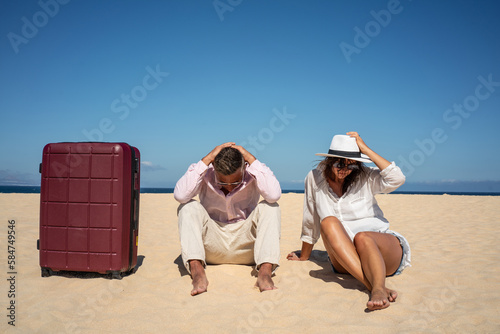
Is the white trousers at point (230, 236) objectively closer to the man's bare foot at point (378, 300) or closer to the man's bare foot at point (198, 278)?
the man's bare foot at point (198, 278)

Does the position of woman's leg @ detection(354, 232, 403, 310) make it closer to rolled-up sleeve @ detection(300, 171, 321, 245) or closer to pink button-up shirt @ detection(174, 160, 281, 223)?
rolled-up sleeve @ detection(300, 171, 321, 245)

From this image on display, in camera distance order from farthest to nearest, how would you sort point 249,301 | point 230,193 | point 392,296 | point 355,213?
point 230,193, point 355,213, point 249,301, point 392,296

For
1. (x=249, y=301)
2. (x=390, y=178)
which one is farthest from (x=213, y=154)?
(x=390, y=178)

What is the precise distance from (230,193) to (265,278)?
2.73ft

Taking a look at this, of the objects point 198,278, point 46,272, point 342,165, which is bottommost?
point 46,272

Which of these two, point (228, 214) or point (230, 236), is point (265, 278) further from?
point (228, 214)

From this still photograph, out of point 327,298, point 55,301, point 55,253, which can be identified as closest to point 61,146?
point 55,253

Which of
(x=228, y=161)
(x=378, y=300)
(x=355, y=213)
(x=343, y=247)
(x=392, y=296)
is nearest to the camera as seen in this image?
(x=378, y=300)

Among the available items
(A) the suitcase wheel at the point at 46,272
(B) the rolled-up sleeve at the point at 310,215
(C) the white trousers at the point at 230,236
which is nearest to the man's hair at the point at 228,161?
(C) the white trousers at the point at 230,236

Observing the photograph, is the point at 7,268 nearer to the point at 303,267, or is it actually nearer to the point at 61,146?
the point at 61,146

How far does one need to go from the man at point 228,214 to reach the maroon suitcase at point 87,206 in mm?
498

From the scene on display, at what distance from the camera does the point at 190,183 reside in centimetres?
314

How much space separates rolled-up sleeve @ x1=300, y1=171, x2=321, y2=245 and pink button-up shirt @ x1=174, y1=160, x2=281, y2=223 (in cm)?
40

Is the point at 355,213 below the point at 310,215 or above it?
above
